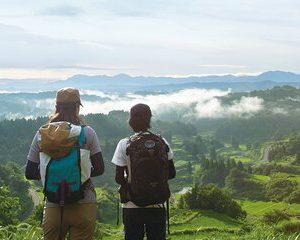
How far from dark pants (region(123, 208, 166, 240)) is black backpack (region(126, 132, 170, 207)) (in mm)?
125

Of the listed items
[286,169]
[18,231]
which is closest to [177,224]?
[18,231]

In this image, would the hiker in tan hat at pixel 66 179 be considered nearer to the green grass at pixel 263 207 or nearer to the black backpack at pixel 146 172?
the black backpack at pixel 146 172

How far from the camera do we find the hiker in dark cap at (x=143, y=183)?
671 centimetres

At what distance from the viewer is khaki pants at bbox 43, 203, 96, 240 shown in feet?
21.1

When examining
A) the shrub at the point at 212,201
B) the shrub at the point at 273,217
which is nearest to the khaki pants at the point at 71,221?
the shrub at the point at 273,217

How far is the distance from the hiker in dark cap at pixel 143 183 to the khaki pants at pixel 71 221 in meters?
0.57

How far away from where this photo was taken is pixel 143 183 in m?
6.71

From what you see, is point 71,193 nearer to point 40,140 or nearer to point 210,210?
point 40,140

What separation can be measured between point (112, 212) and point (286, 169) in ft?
203

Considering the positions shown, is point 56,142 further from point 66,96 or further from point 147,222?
point 147,222

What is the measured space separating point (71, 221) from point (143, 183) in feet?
3.54

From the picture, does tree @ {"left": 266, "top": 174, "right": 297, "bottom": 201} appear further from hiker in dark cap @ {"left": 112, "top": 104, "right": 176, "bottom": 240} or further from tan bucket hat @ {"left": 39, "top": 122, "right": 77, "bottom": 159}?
tan bucket hat @ {"left": 39, "top": 122, "right": 77, "bottom": 159}

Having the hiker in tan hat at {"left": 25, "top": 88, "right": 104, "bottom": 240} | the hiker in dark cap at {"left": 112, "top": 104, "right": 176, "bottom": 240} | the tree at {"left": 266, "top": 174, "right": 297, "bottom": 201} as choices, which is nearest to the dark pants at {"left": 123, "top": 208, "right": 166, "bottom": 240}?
the hiker in dark cap at {"left": 112, "top": 104, "right": 176, "bottom": 240}

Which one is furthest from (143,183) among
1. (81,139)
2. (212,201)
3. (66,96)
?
(212,201)
